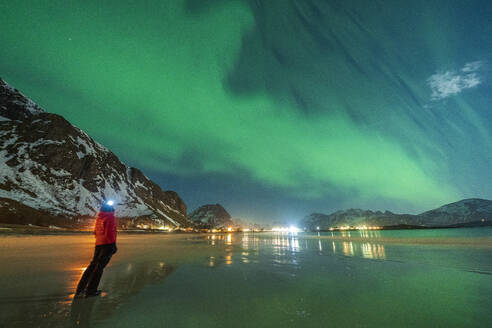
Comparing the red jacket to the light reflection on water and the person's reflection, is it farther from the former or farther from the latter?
the light reflection on water

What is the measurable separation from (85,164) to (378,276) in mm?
231121

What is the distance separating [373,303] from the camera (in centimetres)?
656

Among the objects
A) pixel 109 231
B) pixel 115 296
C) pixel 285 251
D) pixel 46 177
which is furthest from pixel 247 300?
pixel 46 177

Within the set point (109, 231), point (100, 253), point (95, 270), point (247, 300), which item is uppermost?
point (109, 231)

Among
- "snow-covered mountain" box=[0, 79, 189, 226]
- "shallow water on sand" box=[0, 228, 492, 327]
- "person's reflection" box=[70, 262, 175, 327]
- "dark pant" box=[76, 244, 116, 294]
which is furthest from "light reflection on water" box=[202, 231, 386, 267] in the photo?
"snow-covered mountain" box=[0, 79, 189, 226]

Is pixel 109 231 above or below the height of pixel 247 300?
above

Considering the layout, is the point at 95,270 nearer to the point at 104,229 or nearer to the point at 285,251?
the point at 104,229

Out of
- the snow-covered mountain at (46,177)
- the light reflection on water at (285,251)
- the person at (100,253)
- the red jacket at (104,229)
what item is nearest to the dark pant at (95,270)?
the person at (100,253)

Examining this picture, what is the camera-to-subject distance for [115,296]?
7055mm

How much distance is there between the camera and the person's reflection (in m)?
5.35

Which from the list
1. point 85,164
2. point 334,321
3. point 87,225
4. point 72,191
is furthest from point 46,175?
point 334,321

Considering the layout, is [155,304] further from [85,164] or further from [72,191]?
[85,164]

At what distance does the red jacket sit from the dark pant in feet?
0.59

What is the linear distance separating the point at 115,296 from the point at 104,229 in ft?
7.17
